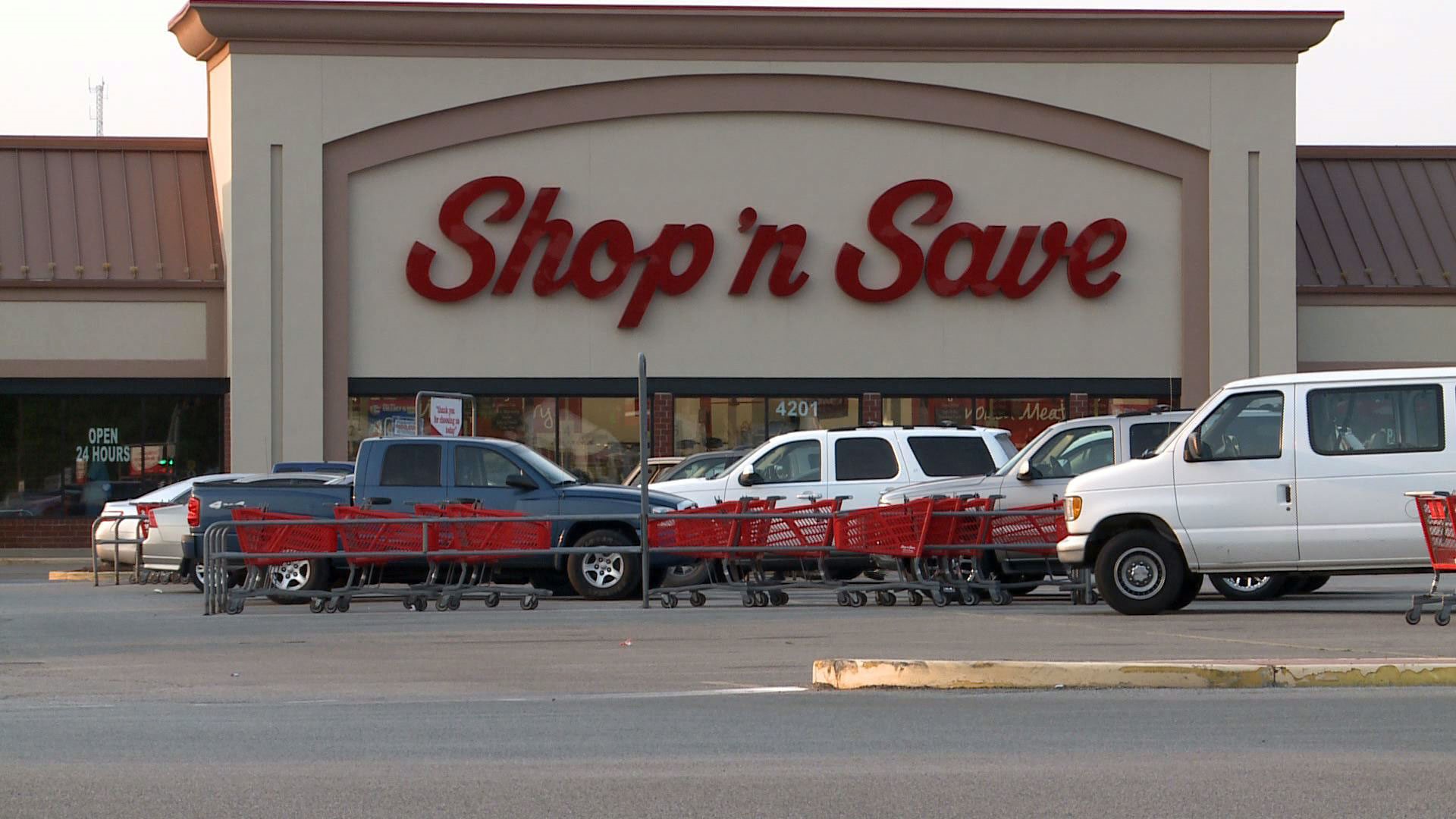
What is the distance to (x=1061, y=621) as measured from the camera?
16938 mm

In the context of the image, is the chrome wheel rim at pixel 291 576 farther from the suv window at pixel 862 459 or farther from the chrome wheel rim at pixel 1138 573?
the chrome wheel rim at pixel 1138 573

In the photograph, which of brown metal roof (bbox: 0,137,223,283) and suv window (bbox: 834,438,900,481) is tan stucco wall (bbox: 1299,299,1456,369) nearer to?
suv window (bbox: 834,438,900,481)

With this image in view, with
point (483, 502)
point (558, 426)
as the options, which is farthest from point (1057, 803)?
point (558, 426)

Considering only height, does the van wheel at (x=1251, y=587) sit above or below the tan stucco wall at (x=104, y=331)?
below

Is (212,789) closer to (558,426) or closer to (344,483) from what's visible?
(344,483)

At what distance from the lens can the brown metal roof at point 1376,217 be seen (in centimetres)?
3791

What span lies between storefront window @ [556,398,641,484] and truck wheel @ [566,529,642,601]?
51.8 feet

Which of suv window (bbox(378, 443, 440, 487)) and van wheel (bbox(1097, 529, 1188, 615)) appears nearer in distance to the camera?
van wheel (bbox(1097, 529, 1188, 615))

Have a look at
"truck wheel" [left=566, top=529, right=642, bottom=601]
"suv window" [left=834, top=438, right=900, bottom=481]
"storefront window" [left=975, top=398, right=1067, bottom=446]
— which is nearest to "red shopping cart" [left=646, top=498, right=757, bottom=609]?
"truck wheel" [left=566, top=529, right=642, bottom=601]

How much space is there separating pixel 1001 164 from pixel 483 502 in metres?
18.1

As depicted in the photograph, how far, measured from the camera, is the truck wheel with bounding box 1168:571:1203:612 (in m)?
17.5

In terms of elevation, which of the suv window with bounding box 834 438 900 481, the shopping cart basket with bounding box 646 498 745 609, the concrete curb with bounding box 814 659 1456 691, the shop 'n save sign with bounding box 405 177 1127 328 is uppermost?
the shop 'n save sign with bounding box 405 177 1127 328

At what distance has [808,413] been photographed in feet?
121

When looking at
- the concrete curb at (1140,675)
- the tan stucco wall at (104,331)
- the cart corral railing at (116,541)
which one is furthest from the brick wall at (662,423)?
the concrete curb at (1140,675)
